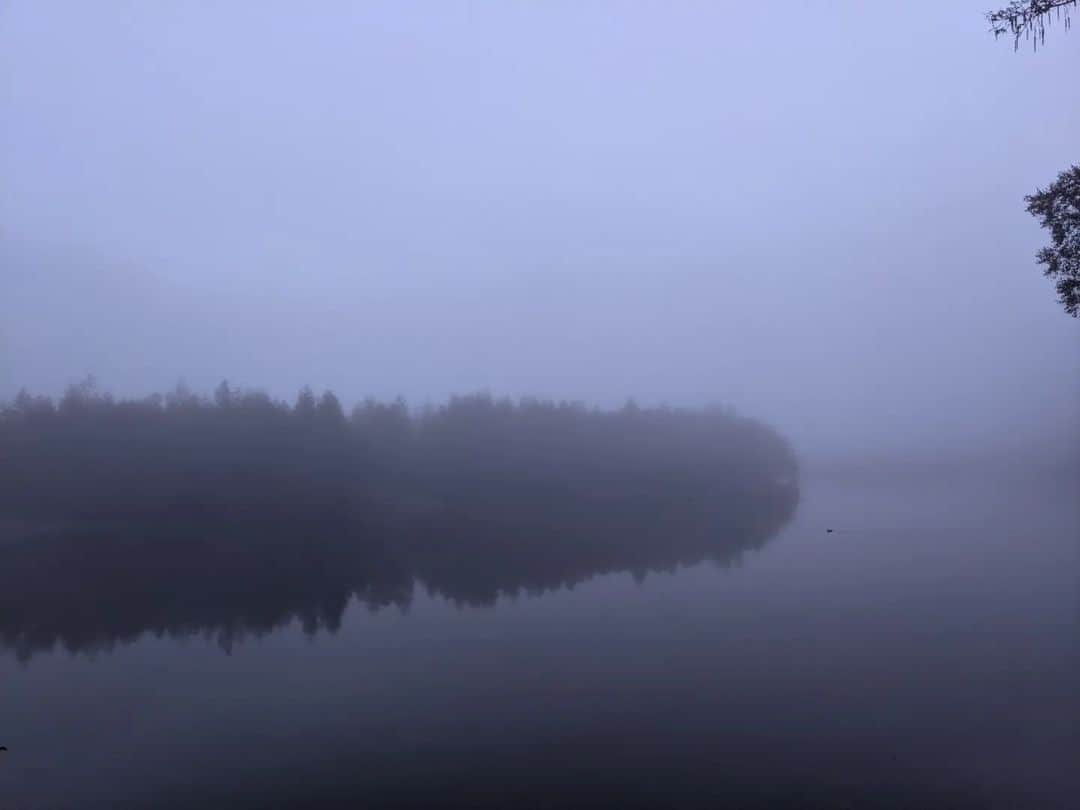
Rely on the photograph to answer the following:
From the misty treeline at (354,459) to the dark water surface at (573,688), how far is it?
93.7 ft

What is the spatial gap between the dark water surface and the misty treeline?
28.6m

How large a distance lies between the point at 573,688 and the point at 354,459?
58.4 metres

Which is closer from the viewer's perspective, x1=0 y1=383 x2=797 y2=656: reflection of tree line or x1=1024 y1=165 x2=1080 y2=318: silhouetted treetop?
x1=1024 y1=165 x2=1080 y2=318: silhouetted treetop

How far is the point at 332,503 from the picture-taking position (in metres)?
65.4

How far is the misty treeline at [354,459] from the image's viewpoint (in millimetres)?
57438

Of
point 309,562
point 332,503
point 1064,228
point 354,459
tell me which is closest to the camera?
point 1064,228

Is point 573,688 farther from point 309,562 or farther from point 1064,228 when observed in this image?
point 309,562

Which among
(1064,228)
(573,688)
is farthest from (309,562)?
(1064,228)

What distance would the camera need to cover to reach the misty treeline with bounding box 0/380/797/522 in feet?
188

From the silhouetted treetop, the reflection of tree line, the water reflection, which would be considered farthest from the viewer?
the reflection of tree line

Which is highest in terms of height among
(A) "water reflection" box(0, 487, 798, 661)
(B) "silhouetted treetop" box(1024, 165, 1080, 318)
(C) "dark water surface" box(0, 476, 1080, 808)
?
(B) "silhouetted treetop" box(1024, 165, 1080, 318)

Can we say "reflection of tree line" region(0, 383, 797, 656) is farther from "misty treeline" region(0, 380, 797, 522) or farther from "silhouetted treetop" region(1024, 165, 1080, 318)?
"silhouetted treetop" region(1024, 165, 1080, 318)

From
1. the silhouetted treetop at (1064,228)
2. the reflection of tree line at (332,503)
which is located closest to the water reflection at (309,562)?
the reflection of tree line at (332,503)

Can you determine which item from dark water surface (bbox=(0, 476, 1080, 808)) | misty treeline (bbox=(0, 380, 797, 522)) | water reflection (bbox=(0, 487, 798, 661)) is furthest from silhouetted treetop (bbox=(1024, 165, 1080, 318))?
misty treeline (bbox=(0, 380, 797, 522))
